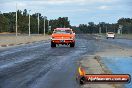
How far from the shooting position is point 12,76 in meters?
15.6

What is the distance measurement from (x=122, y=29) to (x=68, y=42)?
12460 cm

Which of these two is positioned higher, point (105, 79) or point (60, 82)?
point (105, 79)

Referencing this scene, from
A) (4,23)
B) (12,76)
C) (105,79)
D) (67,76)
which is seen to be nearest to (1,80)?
(12,76)

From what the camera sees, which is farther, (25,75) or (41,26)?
(41,26)

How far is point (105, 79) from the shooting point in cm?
806

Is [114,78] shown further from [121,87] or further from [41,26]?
[41,26]

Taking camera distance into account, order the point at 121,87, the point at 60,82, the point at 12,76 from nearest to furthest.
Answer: the point at 121,87, the point at 60,82, the point at 12,76

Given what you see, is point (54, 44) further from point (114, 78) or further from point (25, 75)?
point (114, 78)

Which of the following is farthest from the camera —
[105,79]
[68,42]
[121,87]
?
[68,42]

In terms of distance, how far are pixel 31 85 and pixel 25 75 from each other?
313 centimetres

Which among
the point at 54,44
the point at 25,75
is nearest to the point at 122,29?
the point at 54,44

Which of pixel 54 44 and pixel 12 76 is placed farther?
pixel 54 44

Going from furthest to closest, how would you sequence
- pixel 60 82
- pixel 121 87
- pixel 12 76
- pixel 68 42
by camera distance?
pixel 68 42, pixel 12 76, pixel 60 82, pixel 121 87

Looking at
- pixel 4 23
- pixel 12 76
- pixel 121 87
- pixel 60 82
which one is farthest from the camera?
pixel 4 23
